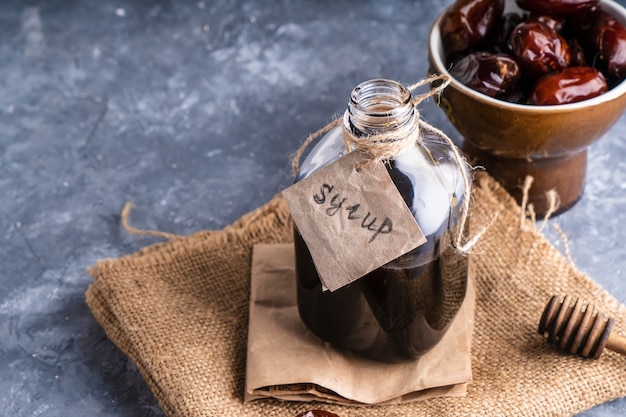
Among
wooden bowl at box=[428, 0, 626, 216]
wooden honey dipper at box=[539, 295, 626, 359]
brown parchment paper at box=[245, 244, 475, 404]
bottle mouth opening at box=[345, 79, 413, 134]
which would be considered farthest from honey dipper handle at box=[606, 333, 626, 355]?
bottle mouth opening at box=[345, 79, 413, 134]

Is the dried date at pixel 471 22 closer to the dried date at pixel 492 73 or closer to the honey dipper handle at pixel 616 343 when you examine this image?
the dried date at pixel 492 73

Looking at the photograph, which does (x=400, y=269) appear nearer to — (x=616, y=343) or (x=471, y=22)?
(x=616, y=343)

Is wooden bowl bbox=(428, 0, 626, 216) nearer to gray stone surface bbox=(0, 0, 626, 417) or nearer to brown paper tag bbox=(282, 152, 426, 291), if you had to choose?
gray stone surface bbox=(0, 0, 626, 417)

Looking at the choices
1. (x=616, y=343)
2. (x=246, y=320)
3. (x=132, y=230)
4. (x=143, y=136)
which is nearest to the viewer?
(x=616, y=343)

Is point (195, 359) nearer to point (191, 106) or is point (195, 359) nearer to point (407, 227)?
point (407, 227)

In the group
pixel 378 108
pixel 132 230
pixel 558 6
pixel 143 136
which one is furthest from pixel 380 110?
pixel 143 136

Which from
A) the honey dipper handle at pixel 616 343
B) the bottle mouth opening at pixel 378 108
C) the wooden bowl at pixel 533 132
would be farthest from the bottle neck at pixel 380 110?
the honey dipper handle at pixel 616 343
